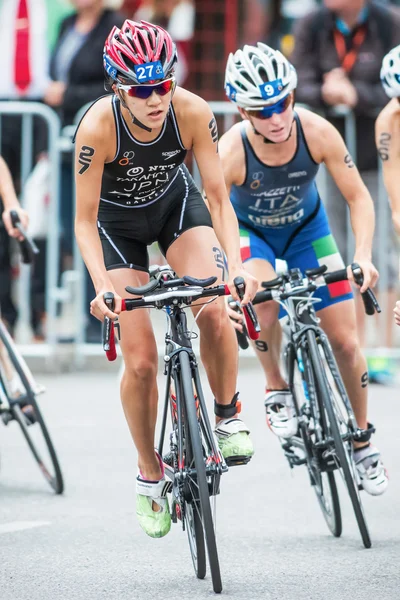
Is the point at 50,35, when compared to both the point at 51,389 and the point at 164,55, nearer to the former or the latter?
the point at 51,389

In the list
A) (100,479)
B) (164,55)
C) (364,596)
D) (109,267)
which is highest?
(164,55)

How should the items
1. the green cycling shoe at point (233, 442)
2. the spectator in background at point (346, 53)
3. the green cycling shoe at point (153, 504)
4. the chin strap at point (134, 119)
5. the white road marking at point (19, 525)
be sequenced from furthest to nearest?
the spectator in background at point (346, 53)
the white road marking at point (19, 525)
the green cycling shoe at point (233, 442)
the green cycling shoe at point (153, 504)
the chin strap at point (134, 119)

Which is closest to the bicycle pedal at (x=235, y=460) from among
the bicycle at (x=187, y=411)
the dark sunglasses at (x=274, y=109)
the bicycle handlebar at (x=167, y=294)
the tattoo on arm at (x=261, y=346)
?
the bicycle at (x=187, y=411)

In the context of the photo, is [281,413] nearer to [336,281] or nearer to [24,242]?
[336,281]

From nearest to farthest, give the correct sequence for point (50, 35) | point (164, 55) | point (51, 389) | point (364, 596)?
point (364, 596)
point (164, 55)
point (51, 389)
point (50, 35)

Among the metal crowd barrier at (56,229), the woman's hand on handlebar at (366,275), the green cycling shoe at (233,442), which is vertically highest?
the woman's hand on handlebar at (366,275)

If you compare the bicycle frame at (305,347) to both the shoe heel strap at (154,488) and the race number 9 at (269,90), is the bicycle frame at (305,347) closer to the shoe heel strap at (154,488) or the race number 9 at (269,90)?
the shoe heel strap at (154,488)

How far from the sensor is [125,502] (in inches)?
289

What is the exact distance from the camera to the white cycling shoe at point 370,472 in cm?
668

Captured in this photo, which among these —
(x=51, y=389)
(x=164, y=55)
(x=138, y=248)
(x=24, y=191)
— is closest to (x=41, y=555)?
(x=138, y=248)

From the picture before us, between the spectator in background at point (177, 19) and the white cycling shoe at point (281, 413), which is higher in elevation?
the spectator in background at point (177, 19)

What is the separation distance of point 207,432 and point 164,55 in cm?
166

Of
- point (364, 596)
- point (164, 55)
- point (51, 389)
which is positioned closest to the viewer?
point (364, 596)

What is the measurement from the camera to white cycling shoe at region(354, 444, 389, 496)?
6.68 metres
